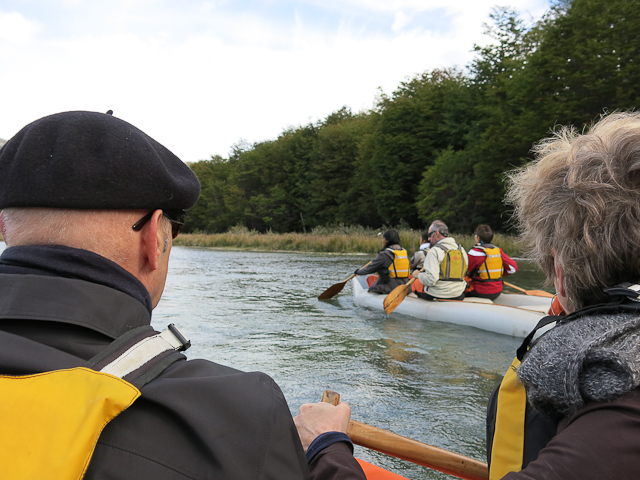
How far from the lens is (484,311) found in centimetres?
679

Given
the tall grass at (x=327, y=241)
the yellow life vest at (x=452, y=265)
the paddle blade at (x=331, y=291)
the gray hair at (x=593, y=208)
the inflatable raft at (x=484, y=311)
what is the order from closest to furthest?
the gray hair at (x=593, y=208) → the inflatable raft at (x=484, y=311) → the yellow life vest at (x=452, y=265) → the paddle blade at (x=331, y=291) → the tall grass at (x=327, y=241)

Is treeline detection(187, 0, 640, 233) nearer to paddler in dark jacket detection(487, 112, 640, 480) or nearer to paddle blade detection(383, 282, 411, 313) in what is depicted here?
paddle blade detection(383, 282, 411, 313)

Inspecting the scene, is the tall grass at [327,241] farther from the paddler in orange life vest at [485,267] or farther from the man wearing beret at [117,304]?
the man wearing beret at [117,304]

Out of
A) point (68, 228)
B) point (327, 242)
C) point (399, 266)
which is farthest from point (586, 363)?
point (327, 242)

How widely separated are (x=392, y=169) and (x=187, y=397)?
33.9 meters

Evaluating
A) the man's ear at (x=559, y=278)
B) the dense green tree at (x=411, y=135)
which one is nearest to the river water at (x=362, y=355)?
the man's ear at (x=559, y=278)

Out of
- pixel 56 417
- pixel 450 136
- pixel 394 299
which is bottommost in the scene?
pixel 394 299

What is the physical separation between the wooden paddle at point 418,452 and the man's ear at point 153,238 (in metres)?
1.08

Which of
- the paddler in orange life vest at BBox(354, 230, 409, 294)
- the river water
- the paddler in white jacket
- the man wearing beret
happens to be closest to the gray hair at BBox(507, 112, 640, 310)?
the man wearing beret

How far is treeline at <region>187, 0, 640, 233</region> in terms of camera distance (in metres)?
20.0

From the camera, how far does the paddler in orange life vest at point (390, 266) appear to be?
8.79m

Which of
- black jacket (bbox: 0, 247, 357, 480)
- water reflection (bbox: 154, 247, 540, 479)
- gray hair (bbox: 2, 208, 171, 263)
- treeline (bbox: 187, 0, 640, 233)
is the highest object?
treeline (bbox: 187, 0, 640, 233)

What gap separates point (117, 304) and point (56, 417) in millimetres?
240

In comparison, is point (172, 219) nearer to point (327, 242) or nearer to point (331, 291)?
point (331, 291)
